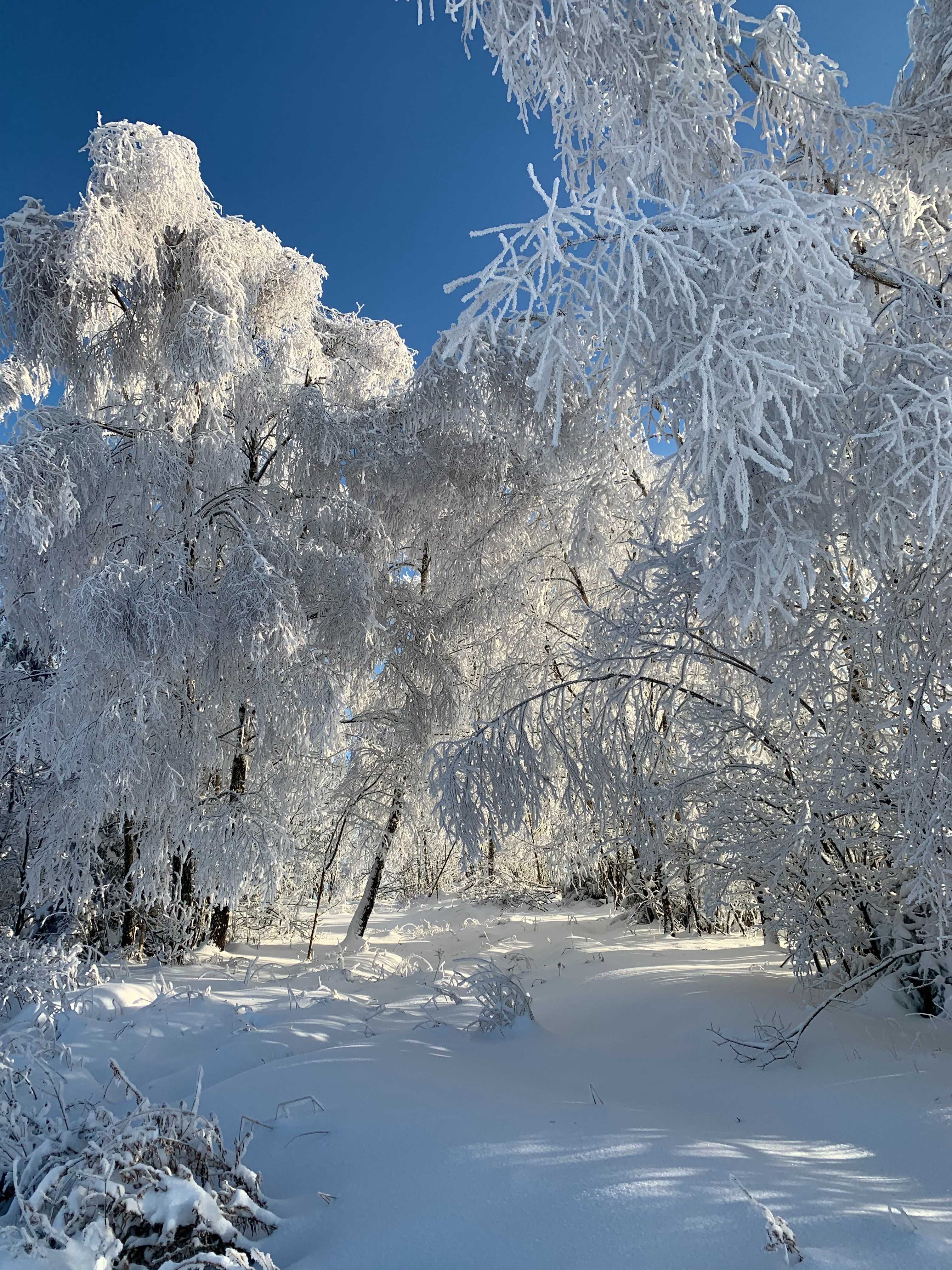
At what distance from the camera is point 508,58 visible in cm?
337

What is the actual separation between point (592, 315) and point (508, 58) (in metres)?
2.14

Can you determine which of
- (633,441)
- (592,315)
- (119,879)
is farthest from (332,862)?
(592,315)

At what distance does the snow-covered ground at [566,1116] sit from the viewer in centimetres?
169

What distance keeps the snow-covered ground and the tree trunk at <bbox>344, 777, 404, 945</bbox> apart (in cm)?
167

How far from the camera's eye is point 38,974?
13.2 feet

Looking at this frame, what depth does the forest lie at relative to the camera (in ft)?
6.47

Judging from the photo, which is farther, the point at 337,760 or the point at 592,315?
the point at 337,760

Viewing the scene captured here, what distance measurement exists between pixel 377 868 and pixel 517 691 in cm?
240

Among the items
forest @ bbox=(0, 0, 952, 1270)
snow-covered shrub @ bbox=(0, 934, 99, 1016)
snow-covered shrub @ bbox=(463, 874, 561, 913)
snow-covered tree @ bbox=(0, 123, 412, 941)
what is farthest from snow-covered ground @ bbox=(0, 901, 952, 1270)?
snow-covered shrub @ bbox=(463, 874, 561, 913)

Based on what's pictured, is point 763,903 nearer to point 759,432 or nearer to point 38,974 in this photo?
point 759,432

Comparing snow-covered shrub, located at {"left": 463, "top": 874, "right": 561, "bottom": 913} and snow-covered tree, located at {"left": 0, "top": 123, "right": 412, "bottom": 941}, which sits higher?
snow-covered tree, located at {"left": 0, "top": 123, "right": 412, "bottom": 941}

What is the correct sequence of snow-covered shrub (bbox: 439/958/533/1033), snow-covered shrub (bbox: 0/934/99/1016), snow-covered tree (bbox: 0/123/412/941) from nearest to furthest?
1. snow-covered shrub (bbox: 439/958/533/1033)
2. snow-covered shrub (bbox: 0/934/99/1016)
3. snow-covered tree (bbox: 0/123/412/941)

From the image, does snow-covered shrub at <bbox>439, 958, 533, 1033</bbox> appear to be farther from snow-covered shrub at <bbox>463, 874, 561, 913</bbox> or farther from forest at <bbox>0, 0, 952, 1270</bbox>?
snow-covered shrub at <bbox>463, 874, 561, 913</bbox>

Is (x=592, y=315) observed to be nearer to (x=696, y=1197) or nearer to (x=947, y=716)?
(x=947, y=716)
